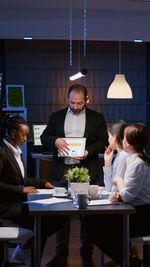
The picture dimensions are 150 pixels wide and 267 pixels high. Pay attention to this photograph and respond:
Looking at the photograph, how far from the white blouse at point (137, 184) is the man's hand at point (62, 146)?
99 cm

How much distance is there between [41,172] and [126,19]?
9.53 ft

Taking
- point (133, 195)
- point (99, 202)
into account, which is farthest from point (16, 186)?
point (133, 195)

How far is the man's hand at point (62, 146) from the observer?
3.98 metres

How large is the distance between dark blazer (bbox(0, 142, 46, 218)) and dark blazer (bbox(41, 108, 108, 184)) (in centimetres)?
55

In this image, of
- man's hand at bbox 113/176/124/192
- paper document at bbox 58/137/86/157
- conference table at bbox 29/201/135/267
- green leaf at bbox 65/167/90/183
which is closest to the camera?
conference table at bbox 29/201/135/267

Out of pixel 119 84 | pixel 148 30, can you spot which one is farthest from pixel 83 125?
pixel 148 30

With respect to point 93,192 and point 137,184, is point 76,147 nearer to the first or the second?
point 93,192

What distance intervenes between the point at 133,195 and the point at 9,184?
0.95 meters

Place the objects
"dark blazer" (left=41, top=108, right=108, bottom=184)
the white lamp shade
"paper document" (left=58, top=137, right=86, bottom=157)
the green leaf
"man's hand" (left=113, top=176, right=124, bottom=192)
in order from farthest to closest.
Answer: the white lamp shade
"dark blazer" (left=41, top=108, right=108, bottom=184)
"paper document" (left=58, top=137, right=86, bottom=157)
the green leaf
"man's hand" (left=113, top=176, right=124, bottom=192)

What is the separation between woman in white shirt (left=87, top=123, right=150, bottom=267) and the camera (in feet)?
9.91

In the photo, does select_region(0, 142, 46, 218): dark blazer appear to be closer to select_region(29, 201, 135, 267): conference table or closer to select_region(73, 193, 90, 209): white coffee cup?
select_region(29, 201, 135, 267): conference table

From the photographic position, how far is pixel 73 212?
112 inches

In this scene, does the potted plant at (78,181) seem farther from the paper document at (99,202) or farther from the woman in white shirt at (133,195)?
the woman in white shirt at (133,195)

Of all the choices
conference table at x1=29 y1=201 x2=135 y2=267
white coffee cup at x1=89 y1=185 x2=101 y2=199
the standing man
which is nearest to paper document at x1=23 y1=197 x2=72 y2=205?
conference table at x1=29 y1=201 x2=135 y2=267
